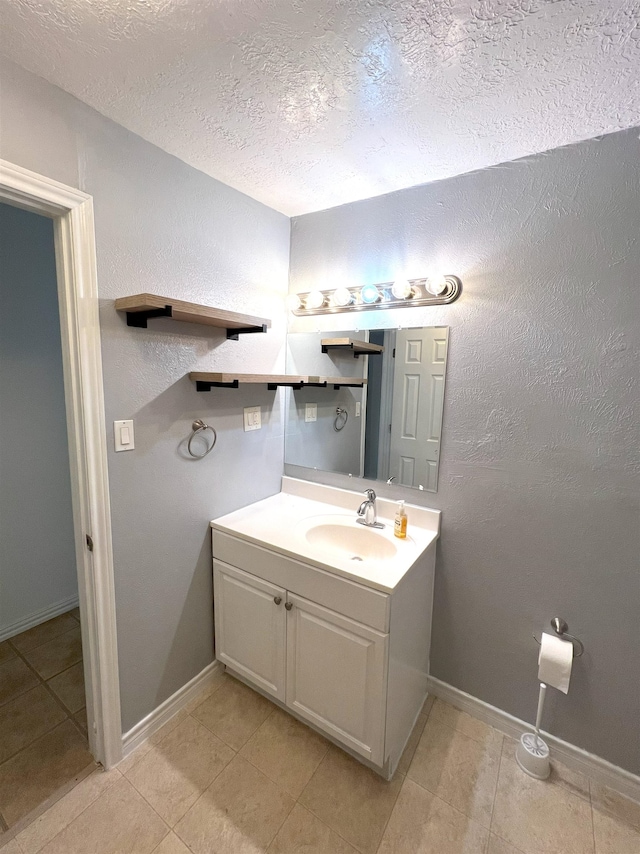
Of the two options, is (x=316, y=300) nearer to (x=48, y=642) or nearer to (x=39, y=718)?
(x=39, y=718)

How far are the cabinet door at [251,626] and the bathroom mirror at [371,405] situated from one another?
A: 68 cm

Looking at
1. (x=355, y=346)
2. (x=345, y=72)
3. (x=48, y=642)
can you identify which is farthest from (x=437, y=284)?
(x=48, y=642)

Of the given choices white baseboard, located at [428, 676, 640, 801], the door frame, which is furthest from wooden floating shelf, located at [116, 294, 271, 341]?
white baseboard, located at [428, 676, 640, 801]

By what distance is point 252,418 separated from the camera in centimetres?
186

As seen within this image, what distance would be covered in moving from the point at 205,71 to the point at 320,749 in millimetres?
2345

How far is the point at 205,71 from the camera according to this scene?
3.34 ft

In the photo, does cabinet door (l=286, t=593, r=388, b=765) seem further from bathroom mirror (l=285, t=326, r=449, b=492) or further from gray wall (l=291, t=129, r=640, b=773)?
bathroom mirror (l=285, t=326, r=449, b=492)

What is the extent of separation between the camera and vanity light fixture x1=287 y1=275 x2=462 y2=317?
5.04ft

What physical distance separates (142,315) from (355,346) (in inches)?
36.3

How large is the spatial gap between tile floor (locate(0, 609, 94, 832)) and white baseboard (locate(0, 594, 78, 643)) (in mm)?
32

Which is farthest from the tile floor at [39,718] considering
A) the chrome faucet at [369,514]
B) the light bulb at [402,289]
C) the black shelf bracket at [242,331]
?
the light bulb at [402,289]

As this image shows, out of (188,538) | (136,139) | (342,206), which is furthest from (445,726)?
(136,139)

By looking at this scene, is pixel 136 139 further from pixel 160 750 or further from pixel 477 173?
pixel 160 750

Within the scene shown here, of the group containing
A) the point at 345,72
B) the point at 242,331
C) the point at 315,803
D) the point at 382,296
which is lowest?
the point at 315,803
